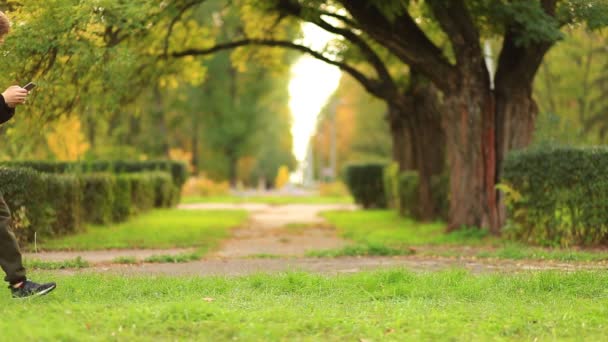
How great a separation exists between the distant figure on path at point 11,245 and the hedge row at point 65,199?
6.27 meters

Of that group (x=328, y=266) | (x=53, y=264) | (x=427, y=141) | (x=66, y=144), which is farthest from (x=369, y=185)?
(x=53, y=264)

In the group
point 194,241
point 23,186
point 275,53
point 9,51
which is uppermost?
point 275,53

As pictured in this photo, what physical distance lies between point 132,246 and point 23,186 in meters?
2.40

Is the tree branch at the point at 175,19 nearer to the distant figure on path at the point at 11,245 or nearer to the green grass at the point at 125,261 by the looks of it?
the green grass at the point at 125,261

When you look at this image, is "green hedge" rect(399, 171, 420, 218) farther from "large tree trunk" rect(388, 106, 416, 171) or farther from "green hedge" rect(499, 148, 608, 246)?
"green hedge" rect(499, 148, 608, 246)

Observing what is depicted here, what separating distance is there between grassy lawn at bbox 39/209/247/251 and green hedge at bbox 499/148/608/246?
5.59 metres

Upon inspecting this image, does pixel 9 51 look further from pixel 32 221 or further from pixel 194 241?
pixel 194 241

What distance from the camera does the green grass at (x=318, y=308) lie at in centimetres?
609

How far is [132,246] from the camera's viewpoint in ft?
49.8

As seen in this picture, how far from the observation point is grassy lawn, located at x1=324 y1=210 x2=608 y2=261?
12.6 m

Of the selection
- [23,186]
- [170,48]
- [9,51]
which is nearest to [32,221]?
[23,186]

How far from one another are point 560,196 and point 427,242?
2928 mm

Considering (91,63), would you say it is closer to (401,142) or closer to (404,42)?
(404,42)

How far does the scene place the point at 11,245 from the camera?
7168 millimetres
